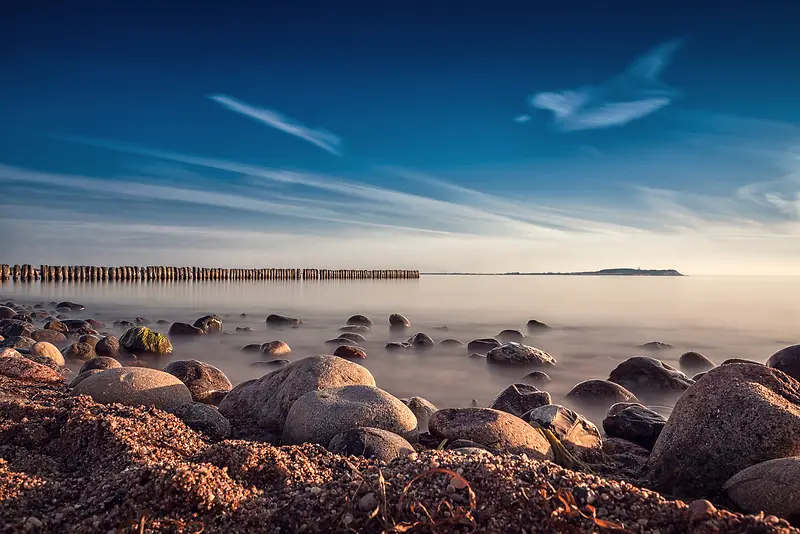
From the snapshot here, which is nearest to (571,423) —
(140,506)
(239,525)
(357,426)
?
(357,426)

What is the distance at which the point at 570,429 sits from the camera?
5.85m

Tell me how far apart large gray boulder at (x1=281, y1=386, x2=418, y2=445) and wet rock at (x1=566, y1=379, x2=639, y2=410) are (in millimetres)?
4286

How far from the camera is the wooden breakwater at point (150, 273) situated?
188 feet

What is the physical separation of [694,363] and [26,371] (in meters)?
13.5

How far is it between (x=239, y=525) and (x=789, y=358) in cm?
945

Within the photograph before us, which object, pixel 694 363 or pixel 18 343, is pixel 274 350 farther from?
pixel 694 363

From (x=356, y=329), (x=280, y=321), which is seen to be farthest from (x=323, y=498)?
(x=280, y=321)

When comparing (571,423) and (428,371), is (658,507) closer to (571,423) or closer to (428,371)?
(571,423)

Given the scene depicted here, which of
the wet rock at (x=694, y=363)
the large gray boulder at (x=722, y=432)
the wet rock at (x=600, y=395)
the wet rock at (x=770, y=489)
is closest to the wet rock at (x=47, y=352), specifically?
the wet rock at (x=600, y=395)

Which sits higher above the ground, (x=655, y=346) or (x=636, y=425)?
(x=636, y=425)

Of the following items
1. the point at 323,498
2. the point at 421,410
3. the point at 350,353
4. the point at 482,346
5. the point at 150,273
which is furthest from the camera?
the point at 150,273

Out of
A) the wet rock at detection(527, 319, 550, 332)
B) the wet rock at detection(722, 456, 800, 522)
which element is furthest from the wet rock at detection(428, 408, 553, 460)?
the wet rock at detection(527, 319, 550, 332)

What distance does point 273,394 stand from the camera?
6.61 m

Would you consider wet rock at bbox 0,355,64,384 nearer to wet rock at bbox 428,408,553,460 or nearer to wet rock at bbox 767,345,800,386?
wet rock at bbox 428,408,553,460
